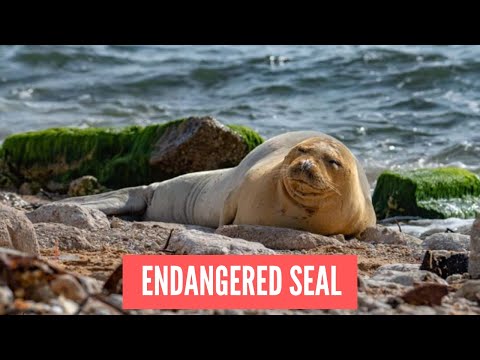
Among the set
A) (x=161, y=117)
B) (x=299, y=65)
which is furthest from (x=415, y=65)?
(x=161, y=117)

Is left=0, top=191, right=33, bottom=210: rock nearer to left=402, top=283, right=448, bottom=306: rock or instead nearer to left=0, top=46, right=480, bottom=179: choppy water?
left=0, top=46, right=480, bottom=179: choppy water

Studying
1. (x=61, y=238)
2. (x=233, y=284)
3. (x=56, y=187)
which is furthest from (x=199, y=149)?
(x=233, y=284)

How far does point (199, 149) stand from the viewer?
10227mm

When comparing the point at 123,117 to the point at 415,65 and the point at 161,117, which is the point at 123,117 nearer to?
the point at 161,117

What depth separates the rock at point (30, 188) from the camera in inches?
426

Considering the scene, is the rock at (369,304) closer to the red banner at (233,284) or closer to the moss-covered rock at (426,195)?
the red banner at (233,284)

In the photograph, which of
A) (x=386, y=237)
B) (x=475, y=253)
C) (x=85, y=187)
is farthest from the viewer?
(x=85, y=187)

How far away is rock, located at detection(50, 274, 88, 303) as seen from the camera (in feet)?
11.8

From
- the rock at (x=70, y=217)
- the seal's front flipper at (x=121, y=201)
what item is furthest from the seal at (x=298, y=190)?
the rock at (x=70, y=217)

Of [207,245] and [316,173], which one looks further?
[316,173]

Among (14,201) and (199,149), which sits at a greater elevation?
(199,149)

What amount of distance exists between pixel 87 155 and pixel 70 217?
4.36 meters

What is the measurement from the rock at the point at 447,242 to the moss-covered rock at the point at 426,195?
2.54m

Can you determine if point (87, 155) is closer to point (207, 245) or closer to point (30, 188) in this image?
point (30, 188)
